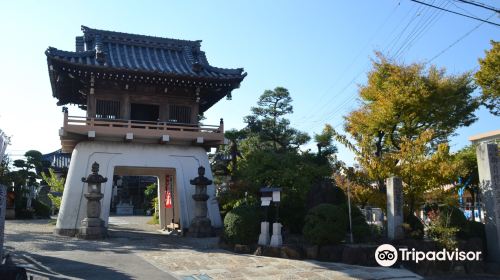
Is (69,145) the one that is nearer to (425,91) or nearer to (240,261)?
(240,261)

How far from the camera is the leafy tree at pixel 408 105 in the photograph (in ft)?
65.7

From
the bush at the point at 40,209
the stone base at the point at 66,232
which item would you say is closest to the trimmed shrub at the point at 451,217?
the stone base at the point at 66,232

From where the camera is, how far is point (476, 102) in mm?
22438

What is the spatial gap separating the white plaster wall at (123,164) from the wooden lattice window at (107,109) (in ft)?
4.81

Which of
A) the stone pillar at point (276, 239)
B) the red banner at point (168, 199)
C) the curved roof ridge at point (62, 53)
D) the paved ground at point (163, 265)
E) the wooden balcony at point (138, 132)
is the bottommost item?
the paved ground at point (163, 265)

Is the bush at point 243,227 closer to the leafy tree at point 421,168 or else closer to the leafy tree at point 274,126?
the leafy tree at point 421,168

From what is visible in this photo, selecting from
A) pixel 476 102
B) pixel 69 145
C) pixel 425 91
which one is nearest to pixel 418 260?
pixel 425 91

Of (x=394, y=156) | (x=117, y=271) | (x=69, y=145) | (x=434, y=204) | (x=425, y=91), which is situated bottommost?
(x=117, y=271)

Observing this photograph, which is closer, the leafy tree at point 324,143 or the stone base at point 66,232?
the stone base at point 66,232

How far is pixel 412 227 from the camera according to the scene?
1322cm

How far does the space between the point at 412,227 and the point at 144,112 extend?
570 inches

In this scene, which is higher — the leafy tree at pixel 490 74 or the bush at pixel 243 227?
the leafy tree at pixel 490 74

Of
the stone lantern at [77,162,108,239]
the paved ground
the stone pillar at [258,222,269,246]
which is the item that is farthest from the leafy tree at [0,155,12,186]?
the stone pillar at [258,222,269,246]

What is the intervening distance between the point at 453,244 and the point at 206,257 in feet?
23.1
